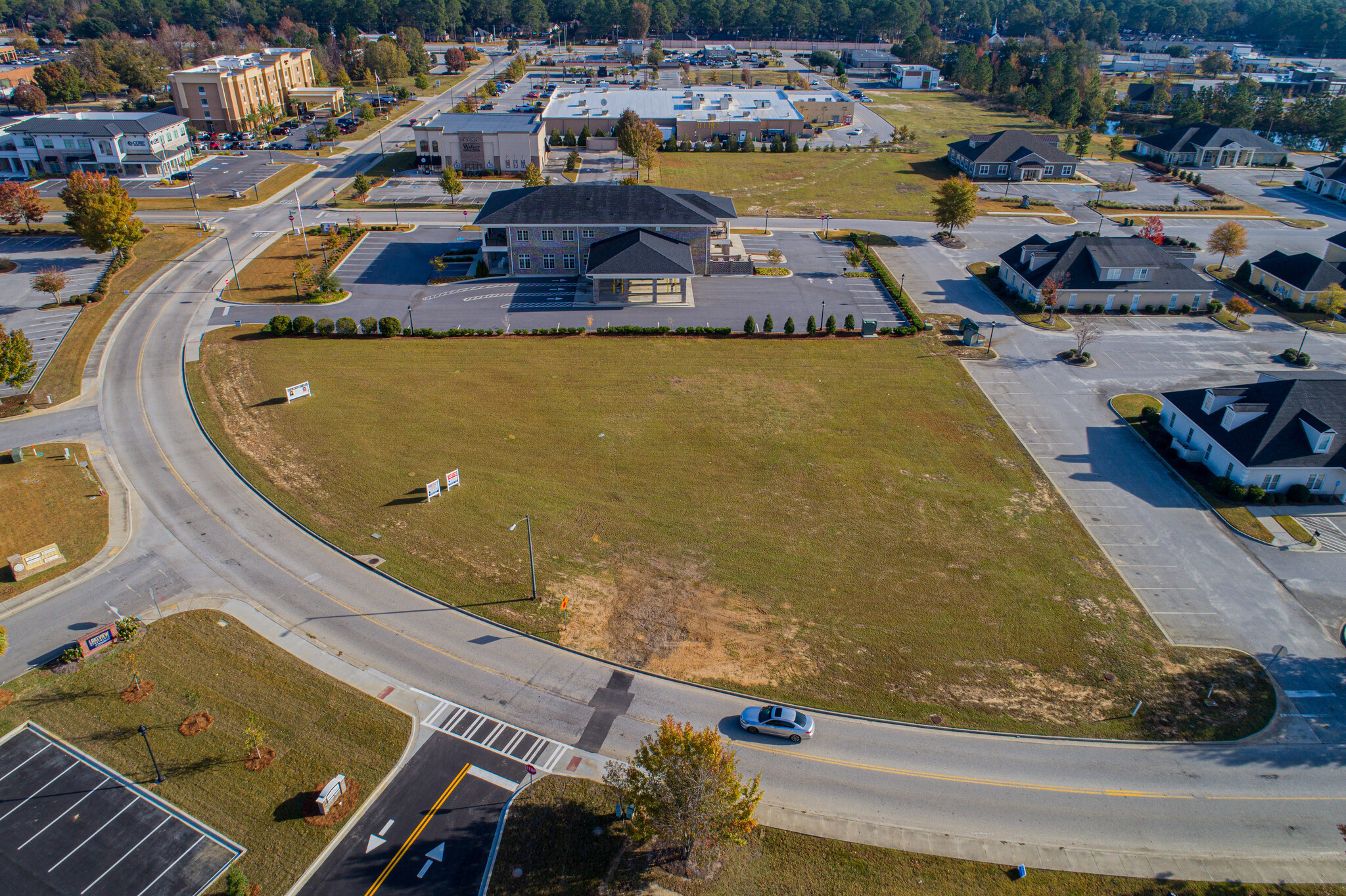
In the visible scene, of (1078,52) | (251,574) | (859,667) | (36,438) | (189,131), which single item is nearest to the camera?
(859,667)

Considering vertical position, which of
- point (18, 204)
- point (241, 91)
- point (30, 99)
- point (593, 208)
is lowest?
point (18, 204)

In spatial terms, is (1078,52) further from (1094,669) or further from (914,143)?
(1094,669)

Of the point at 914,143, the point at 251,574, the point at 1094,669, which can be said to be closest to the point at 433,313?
the point at 251,574

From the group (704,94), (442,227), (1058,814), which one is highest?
(704,94)

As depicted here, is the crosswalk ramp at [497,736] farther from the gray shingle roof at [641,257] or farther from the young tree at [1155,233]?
the young tree at [1155,233]

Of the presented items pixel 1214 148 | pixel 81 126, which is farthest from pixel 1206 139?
pixel 81 126

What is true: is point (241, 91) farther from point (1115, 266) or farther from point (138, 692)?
point (1115, 266)

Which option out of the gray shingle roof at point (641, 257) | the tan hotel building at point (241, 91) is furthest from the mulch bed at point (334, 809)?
the tan hotel building at point (241, 91)
